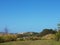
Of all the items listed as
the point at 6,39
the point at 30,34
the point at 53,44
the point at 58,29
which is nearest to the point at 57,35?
the point at 58,29

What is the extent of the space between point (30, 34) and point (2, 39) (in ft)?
23.8

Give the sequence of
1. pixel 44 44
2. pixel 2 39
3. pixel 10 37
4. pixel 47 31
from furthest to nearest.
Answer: pixel 47 31 → pixel 10 37 → pixel 2 39 → pixel 44 44

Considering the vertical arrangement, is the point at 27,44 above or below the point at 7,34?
below

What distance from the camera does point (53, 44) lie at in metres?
19.9

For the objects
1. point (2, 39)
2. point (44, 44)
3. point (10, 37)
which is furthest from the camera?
point (10, 37)

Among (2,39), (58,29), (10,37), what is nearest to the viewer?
(58,29)

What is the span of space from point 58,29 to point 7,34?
904 cm

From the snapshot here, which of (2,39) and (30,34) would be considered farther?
(30,34)

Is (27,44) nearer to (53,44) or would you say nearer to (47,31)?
(53,44)

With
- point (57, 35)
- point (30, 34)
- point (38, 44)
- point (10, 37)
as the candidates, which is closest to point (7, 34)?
point (10, 37)

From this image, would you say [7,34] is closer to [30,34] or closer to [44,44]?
[30,34]

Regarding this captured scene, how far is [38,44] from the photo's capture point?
2002cm

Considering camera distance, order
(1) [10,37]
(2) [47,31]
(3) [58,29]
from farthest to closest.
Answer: (2) [47,31] < (1) [10,37] < (3) [58,29]

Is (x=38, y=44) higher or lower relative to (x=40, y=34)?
lower
